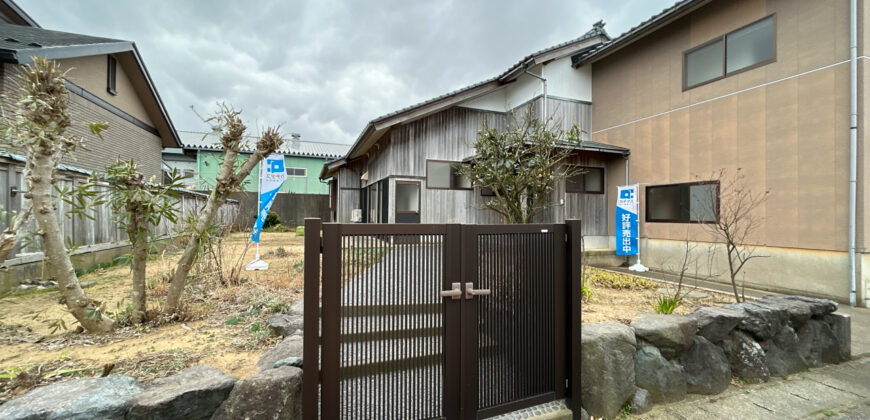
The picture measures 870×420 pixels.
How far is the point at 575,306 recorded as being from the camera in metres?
2.17

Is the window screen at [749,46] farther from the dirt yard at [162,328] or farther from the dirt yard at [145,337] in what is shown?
the dirt yard at [145,337]

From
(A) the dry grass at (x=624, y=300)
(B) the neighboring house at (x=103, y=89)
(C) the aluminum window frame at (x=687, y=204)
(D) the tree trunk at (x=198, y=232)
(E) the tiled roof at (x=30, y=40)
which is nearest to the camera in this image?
(D) the tree trunk at (x=198, y=232)

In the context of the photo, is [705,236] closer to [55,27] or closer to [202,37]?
[202,37]

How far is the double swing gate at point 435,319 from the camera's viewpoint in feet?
5.49

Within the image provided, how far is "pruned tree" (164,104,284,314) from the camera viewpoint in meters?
2.74

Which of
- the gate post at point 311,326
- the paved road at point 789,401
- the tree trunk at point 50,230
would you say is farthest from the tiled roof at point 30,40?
the paved road at point 789,401

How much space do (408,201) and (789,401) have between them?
6804 mm

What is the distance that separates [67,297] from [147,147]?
10442 mm

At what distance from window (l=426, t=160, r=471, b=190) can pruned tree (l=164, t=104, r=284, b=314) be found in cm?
536

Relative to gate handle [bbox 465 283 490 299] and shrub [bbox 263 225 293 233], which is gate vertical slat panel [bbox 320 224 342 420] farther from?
shrub [bbox 263 225 293 233]

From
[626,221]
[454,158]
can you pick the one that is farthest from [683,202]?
[454,158]

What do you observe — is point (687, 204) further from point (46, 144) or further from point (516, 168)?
point (46, 144)

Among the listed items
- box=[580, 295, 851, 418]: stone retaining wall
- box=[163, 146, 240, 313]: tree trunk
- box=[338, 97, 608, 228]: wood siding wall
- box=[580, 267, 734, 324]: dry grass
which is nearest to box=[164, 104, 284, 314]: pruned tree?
box=[163, 146, 240, 313]: tree trunk

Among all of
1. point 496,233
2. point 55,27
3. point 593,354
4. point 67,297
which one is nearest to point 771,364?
point 593,354
